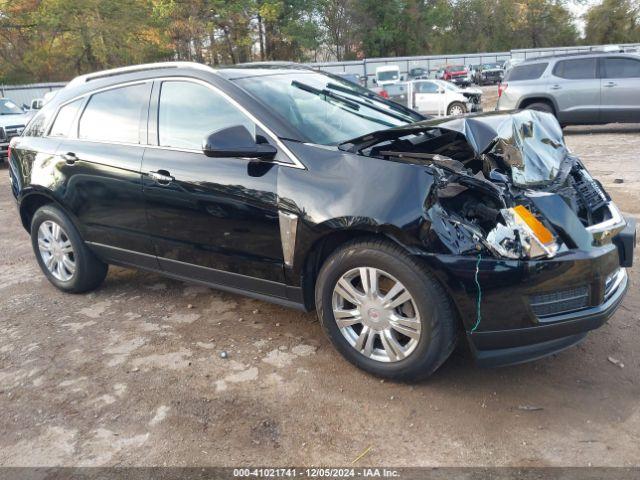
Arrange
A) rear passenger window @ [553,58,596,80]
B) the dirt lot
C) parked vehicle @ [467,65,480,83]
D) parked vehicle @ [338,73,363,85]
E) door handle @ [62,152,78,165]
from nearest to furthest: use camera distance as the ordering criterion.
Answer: the dirt lot, door handle @ [62,152,78,165], parked vehicle @ [338,73,363,85], rear passenger window @ [553,58,596,80], parked vehicle @ [467,65,480,83]

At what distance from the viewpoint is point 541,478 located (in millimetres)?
2311

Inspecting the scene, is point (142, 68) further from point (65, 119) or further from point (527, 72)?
point (527, 72)

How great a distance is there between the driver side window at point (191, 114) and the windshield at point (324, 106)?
20 centimetres

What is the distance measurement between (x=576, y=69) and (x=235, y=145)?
465 inches

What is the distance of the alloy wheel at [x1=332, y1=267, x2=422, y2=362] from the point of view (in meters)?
2.86

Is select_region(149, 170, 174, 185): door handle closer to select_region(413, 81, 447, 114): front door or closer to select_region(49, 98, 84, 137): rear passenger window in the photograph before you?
select_region(49, 98, 84, 137): rear passenger window

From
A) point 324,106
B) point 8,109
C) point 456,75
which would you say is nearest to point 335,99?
point 324,106

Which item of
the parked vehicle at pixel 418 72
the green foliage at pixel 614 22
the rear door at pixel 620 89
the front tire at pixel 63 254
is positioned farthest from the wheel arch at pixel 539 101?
the green foliage at pixel 614 22

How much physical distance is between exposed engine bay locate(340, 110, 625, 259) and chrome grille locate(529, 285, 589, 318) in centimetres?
20

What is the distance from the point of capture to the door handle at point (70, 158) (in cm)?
420

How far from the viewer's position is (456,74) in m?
39.2

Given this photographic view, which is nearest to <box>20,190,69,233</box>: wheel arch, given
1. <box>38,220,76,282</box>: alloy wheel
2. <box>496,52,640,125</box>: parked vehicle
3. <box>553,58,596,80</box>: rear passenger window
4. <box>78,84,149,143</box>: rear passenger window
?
<box>38,220,76,282</box>: alloy wheel

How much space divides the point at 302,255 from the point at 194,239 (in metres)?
0.87

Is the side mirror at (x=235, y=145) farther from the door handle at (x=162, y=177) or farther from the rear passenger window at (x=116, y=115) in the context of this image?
the rear passenger window at (x=116, y=115)
